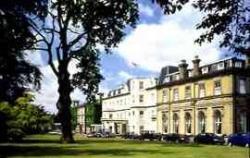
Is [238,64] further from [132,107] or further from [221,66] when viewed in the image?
[132,107]

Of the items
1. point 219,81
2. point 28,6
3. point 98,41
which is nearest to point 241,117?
point 219,81

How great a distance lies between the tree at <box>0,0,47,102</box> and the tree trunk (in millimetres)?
4488

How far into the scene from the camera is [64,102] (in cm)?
5409

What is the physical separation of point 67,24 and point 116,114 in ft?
328

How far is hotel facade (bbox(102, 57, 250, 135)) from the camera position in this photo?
8325 cm

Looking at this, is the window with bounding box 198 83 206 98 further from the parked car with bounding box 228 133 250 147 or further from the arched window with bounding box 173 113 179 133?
the parked car with bounding box 228 133 250 147

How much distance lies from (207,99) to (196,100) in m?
4.07

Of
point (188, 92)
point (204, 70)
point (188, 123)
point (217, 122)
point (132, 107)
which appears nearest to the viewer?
point (217, 122)

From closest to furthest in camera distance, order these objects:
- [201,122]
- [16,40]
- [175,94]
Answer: [16,40]
[201,122]
[175,94]

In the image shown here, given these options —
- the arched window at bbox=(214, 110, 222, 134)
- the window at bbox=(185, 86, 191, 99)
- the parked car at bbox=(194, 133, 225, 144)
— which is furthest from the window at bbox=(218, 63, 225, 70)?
the parked car at bbox=(194, 133, 225, 144)

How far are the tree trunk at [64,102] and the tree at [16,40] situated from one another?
449cm

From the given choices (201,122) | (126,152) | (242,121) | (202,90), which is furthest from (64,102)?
(202,90)

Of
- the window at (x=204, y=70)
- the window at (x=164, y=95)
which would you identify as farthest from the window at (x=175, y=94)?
the window at (x=204, y=70)

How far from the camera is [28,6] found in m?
27.5
